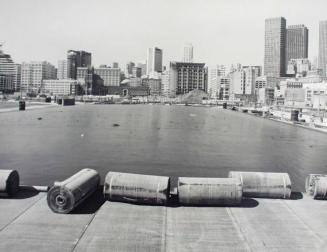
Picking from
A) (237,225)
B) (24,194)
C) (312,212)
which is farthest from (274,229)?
(24,194)

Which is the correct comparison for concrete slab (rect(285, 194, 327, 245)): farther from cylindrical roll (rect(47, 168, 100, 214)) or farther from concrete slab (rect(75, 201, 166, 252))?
cylindrical roll (rect(47, 168, 100, 214))

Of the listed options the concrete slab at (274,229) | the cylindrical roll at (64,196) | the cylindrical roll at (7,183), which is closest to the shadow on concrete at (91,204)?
the cylindrical roll at (64,196)

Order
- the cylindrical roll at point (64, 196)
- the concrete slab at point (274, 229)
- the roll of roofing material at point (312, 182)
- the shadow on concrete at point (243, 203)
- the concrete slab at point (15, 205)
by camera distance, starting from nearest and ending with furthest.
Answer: the concrete slab at point (274, 229) < the concrete slab at point (15, 205) < the cylindrical roll at point (64, 196) < the shadow on concrete at point (243, 203) < the roll of roofing material at point (312, 182)

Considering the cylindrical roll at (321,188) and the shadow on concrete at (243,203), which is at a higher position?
the cylindrical roll at (321,188)

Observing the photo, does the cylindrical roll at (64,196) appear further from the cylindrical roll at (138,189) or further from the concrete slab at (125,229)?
the cylindrical roll at (138,189)

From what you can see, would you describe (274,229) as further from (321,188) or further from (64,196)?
(64,196)

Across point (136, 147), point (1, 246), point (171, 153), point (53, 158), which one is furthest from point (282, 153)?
point (1, 246)
